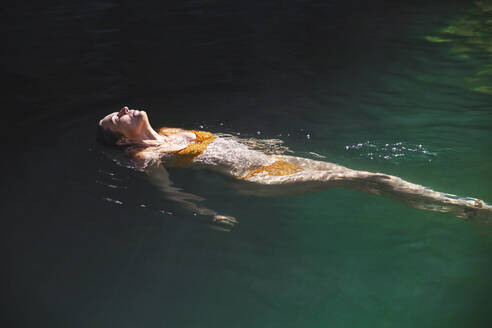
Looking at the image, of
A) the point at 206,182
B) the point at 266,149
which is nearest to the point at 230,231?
the point at 206,182

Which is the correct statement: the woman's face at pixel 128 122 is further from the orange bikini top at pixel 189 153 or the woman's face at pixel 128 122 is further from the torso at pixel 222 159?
the orange bikini top at pixel 189 153

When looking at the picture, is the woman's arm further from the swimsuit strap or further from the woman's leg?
the woman's leg

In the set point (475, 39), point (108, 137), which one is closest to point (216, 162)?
point (108, 137)

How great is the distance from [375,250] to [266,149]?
129 cm

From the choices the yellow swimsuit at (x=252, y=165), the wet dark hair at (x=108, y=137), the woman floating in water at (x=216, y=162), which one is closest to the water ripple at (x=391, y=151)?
the woman floating in water at (x=216, y=162)

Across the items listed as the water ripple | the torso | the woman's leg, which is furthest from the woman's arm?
the water ripple

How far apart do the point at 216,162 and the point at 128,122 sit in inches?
31.5

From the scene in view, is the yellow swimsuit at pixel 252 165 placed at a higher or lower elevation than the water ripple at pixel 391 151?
higher

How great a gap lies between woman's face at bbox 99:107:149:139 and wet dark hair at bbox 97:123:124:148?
33 mm

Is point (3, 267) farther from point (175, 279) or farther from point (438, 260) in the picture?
point (438, 260)

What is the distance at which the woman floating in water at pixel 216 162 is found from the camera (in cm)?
341

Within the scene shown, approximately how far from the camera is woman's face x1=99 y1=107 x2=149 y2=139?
3.62 m

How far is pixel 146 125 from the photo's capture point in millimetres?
3713

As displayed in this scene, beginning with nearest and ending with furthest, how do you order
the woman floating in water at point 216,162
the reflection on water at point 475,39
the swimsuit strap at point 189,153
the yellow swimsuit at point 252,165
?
the woman floating in water at point 216,162, the yellow swimsuit at point 252,165, the swimsuit strap at point 189,153, the reflection on water at point 475,39
